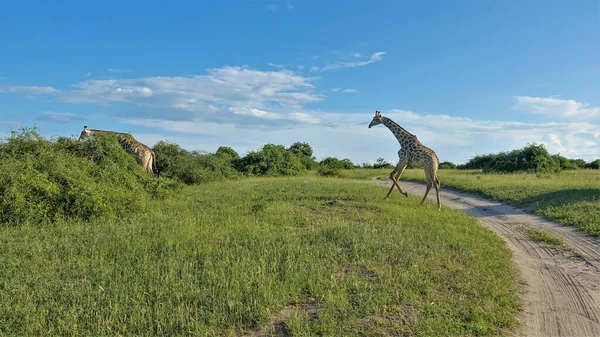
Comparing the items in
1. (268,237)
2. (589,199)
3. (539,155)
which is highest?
(539,155)

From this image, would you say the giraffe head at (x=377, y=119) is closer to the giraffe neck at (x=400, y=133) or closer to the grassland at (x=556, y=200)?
the giraffe neck at (x=400, y=133)

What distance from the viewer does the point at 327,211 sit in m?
10.8

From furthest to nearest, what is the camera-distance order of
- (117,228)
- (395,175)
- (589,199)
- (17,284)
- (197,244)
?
(395,175) < (589,199) < (117,228) < (197,244) < (17,284)

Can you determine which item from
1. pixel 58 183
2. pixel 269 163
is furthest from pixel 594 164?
pixel 58 183

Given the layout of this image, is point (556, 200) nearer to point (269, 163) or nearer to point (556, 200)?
point (556, 200)

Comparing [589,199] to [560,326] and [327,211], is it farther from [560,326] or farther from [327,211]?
[560,326]

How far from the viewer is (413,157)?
1406 cm

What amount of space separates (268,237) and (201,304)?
2720 millimetres

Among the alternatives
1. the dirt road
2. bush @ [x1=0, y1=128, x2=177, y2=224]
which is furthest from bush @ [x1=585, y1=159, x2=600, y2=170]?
bush @ [x1=0, y1=128, x2=177, y2=224]

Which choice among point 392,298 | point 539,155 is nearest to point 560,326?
point 392,298

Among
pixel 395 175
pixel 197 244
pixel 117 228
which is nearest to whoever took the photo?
pixel 197 244

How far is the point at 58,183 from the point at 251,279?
21.0 feet

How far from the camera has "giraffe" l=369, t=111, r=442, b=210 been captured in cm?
1369

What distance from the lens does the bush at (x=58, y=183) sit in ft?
27.5
